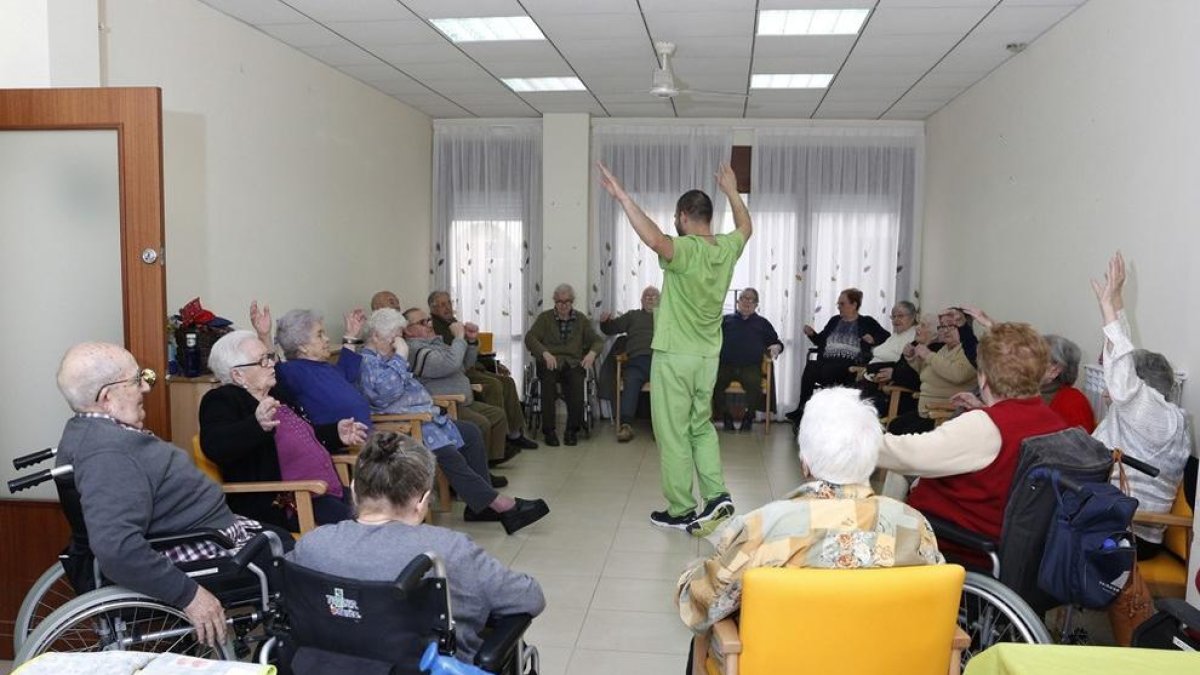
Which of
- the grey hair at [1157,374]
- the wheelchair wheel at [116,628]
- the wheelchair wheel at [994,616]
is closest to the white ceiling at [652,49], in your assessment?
the grey hair at [1157,374]

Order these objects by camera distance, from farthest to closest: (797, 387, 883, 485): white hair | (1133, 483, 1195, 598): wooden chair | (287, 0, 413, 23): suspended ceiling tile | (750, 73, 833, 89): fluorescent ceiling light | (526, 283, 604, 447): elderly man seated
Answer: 1. (526, 283, 604, 447): elderly man seated
2. (750, 73, 833, 89): fluorescent ceiling light
3. (287, 0, 413, 23): suspended ceiling tile
4. (1133, 483, 1195, 598): wooden chair
5. (797, 387, 883, 485): white hair

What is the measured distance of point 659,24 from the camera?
15.8 feet

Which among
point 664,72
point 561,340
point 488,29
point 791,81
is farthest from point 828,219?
point 488,29

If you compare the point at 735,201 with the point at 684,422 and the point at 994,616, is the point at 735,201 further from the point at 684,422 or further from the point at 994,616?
the point at 994,616

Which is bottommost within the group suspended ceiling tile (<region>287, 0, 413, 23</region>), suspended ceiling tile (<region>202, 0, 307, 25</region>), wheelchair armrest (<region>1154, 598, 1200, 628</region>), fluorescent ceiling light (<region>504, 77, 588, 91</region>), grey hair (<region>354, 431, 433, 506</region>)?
wheelchair armrest (<region>1154, 598, 1200, 628</region>)

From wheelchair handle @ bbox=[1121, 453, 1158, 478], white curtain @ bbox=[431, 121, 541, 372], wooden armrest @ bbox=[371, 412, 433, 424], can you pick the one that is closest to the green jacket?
white curtain @ bbox=[431, 121, 541, 372]

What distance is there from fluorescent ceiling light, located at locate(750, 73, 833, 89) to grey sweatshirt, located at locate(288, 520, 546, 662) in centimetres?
495

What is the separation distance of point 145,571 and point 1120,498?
2.43 m

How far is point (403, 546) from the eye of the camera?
1.82 meters

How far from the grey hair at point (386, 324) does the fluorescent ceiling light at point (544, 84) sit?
105 inches

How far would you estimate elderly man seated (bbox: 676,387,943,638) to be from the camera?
1.85 metres

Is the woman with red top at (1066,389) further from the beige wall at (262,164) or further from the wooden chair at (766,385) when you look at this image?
the beige wall at (262,164)

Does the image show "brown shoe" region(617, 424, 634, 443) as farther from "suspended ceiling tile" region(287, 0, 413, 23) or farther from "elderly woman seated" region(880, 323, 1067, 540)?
"elderly woman seated" region(880, 323, 1067, 540)

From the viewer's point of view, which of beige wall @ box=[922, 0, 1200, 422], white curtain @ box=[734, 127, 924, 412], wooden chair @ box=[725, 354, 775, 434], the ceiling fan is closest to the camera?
beige wall @ box=[922, 0, 1200, 422]
